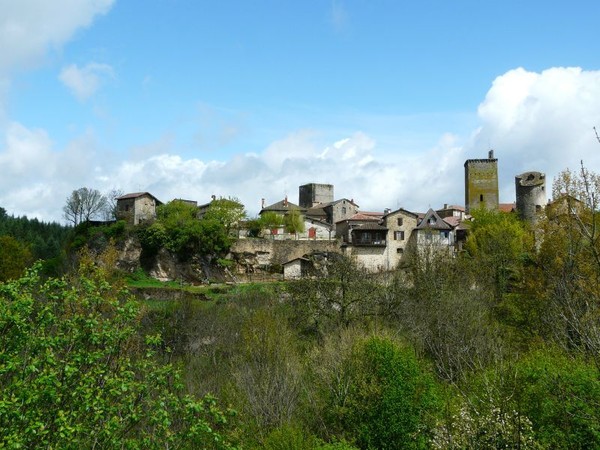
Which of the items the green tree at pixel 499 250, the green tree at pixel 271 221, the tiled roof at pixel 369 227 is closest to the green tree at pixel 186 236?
the green tree at pixel 271 221

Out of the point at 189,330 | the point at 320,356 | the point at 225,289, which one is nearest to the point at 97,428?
the point at 320,356

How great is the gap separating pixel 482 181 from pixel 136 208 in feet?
120

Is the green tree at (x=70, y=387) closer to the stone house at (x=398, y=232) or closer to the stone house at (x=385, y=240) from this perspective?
the stone house at (x=385, y=240)

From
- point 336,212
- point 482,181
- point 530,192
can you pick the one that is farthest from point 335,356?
point 336,212

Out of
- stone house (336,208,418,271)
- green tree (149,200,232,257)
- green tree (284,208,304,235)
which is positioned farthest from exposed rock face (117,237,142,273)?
stone house (336,208,418,271)

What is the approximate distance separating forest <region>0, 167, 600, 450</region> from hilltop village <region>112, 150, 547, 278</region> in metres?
5.60

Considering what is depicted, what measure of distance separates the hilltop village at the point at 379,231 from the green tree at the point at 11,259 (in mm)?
10886

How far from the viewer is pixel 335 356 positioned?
27578mm

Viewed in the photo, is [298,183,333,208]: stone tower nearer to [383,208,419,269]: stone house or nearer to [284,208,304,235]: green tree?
[284,208,304,235]: green tree

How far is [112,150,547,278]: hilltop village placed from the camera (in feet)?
205

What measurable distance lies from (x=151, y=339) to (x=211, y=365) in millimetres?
22849

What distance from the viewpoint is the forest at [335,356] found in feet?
38.1

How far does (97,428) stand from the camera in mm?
11289

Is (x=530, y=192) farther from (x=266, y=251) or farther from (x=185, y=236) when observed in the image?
(x=185, y=236)
